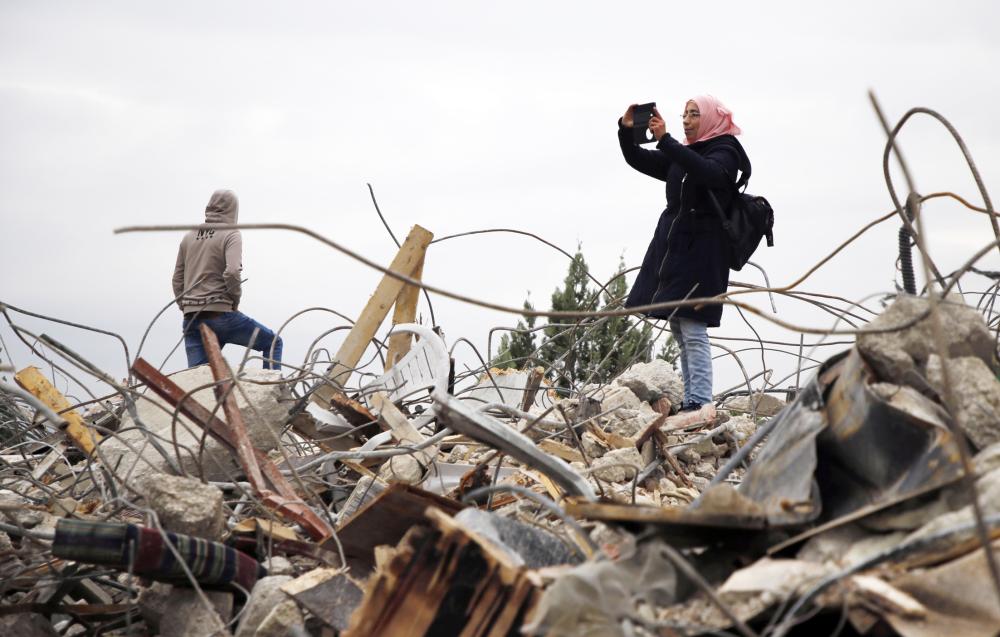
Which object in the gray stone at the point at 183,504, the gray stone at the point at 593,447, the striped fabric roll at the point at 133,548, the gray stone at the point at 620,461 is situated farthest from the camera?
the gray stone at the point at 593,447

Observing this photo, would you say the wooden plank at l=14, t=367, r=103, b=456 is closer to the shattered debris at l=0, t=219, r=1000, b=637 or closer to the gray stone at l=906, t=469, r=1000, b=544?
the shattered debris at l=0, t=219, r=1000, b=637

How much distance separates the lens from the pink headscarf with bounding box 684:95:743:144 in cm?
479

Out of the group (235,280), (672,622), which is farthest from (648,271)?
(672,622)

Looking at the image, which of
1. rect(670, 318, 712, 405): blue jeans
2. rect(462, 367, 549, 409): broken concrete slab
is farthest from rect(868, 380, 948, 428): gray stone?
rect(462, 367, 549, 409): broken concrete slab

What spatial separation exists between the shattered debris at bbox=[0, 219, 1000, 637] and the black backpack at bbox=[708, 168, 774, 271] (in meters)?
1.40

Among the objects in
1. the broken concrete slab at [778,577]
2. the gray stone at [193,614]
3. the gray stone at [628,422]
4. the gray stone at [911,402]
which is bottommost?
the gray stone at [193,614]

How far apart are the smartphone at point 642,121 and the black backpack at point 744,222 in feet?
1.38

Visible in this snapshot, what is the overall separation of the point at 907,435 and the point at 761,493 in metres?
0.30

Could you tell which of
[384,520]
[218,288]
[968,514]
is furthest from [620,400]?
[968,514]

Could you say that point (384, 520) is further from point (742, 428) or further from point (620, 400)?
point (620, 400)

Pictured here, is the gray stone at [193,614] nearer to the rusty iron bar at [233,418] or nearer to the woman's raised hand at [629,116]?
the rusty iron bar at [233,418]

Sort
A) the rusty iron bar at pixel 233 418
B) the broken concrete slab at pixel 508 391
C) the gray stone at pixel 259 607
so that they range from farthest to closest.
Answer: the broken concrete slab at pixel 508 391 → the rusty iron bar at pixel 233 418 → the gray stone at pixel 259 607

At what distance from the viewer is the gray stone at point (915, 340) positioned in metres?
2.15

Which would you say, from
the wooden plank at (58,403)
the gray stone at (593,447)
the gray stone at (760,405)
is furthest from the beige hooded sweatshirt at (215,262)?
the gray stone at (760,405)
